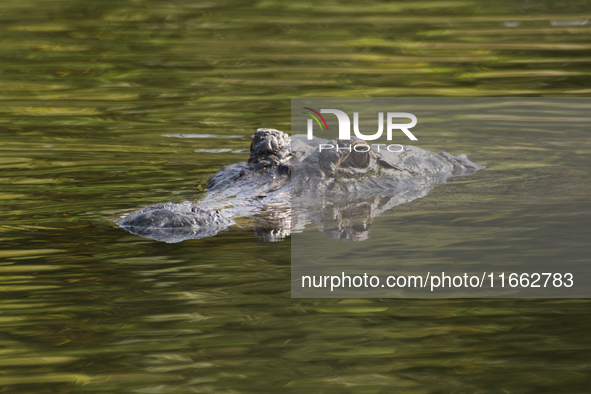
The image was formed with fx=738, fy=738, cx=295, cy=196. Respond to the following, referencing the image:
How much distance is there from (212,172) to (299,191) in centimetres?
133

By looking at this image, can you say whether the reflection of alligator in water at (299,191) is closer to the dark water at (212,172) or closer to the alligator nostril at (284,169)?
the alligator nostril at (284,169)

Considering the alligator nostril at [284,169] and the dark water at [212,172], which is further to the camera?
the alligator nostril at [284,169]

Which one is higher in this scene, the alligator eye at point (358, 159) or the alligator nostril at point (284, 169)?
the alligator eye at point (358, 159)

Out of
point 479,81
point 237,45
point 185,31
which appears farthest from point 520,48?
point 185,31

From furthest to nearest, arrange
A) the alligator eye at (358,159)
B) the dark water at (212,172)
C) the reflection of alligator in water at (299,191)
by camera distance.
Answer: the alligator eye at (358,159) → the reflection of alligator in water at (299,191) → the dark water at (212,172)

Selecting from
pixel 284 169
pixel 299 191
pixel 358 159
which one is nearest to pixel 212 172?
pixel 284 169

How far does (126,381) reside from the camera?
3.06 m

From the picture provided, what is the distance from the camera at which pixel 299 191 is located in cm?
547

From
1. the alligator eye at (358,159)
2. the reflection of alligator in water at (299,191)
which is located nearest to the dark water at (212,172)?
the reflection of alligator in water at (299,191)

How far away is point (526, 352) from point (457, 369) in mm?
353

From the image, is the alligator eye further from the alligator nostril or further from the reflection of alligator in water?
the alligator nostril

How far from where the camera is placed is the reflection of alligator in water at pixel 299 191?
4770 mm

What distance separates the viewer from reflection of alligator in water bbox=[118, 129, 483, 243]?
477 centimetres

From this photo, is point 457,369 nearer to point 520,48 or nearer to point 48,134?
point 48,134
